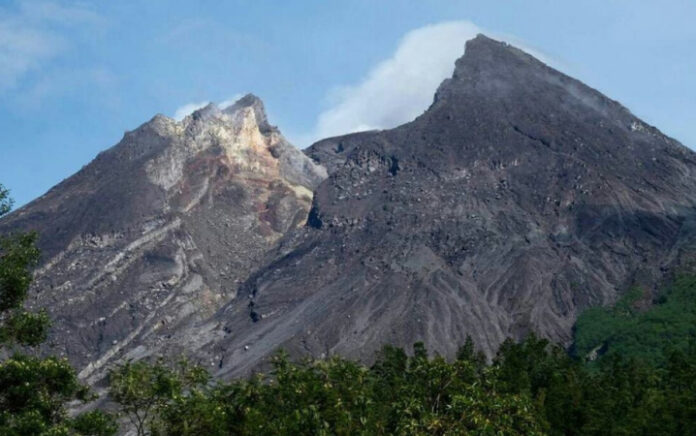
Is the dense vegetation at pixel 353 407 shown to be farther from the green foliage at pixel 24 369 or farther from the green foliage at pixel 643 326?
the green foliage at pixel 643 326

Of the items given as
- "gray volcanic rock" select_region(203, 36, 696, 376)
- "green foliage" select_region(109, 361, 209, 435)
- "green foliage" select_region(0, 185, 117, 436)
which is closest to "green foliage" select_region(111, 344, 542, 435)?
"green foliage" select_region(109, 361, 209, 435)

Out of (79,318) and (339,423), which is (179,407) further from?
(79,318)

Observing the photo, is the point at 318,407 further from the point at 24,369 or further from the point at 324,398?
the point at 24,369

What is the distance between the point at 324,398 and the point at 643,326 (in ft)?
380

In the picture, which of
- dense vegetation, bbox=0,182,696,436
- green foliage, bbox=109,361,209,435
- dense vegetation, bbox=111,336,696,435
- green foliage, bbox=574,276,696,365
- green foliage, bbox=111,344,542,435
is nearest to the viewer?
dense vegetation, bbox=0,182,696,436

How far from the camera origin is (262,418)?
39344 millimetres

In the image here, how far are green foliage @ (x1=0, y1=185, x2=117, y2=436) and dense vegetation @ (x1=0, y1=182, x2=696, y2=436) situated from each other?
3 cm

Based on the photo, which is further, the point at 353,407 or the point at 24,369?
the point at 353,407

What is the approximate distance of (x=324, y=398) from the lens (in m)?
43.8

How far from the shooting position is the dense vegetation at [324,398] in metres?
26.5

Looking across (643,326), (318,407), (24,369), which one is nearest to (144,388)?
(318,407)

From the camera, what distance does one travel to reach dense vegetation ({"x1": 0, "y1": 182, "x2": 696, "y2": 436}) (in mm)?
26484

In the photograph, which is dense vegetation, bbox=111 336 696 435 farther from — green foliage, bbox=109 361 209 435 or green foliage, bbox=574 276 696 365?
green foliage, bbox=574 276 696 365

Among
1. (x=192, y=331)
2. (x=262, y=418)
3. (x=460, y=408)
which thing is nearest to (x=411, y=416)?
(x=460, y=408)
